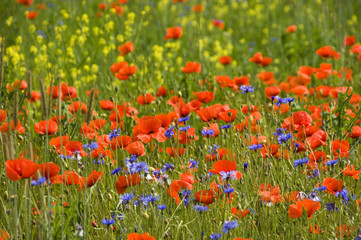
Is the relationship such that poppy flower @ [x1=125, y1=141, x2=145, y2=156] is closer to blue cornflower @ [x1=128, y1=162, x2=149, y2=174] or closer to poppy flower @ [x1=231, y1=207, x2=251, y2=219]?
blue cornflower @ [x1=128, y1=162, x2=149, y2=174]

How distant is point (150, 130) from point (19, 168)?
75cm

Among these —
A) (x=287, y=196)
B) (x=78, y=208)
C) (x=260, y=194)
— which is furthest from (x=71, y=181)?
(x=287, y=196)

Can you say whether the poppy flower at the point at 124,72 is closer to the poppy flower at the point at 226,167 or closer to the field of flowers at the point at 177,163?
the field of flowers at the point at 177,163

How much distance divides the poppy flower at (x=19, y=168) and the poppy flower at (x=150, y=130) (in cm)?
70

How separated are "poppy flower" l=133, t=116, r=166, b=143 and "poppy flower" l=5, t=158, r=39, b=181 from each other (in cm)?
70

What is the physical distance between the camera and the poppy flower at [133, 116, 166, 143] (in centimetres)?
210

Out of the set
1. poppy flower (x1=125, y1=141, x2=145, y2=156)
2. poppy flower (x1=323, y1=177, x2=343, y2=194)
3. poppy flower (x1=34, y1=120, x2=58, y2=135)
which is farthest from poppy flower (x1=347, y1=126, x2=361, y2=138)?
poppy flower (x1=34, y1=120, x2=58, y2=135)

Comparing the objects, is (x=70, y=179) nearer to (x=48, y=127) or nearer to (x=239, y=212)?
(x=48, y=127)

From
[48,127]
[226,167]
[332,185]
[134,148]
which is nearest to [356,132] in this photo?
[332,185]

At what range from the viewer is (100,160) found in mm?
2096

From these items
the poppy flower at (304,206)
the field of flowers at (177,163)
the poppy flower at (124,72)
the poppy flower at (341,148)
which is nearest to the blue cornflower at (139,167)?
the field of flowers at (177,163)

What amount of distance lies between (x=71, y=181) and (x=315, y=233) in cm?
87

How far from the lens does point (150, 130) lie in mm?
2129

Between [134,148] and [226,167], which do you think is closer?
Result: [226,167]
